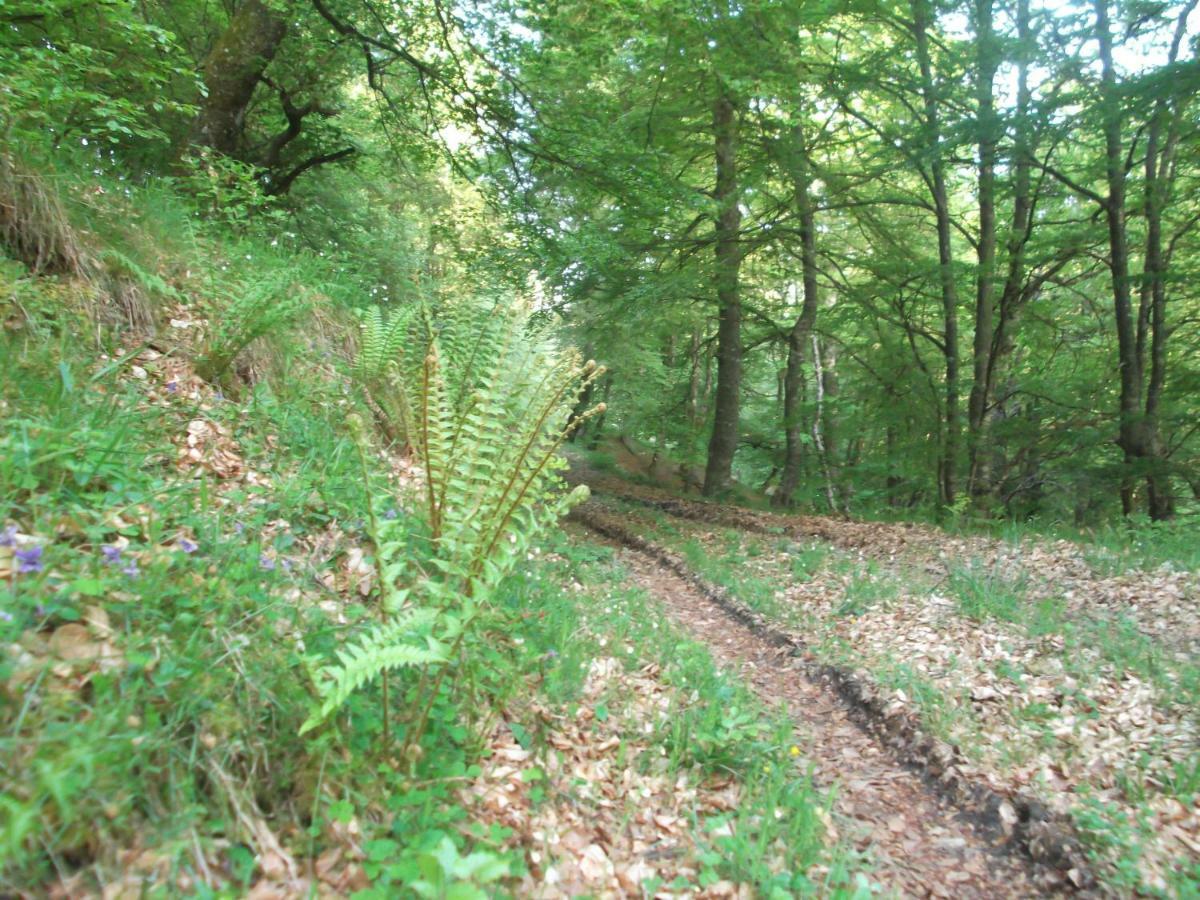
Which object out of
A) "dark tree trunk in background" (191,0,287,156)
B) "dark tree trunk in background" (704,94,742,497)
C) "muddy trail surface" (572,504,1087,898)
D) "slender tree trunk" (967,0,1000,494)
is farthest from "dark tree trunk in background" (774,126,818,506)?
"muddy trail surface" (572,504,1087,898)

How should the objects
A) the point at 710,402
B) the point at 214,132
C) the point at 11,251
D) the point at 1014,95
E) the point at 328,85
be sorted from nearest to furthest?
1. the point at 11,251
2. the point at 214,132
3. the point at 1014,95
4. the point at 328,85
5. the point at 710,402

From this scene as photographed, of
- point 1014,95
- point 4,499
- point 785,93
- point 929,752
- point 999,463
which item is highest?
point 1014,95

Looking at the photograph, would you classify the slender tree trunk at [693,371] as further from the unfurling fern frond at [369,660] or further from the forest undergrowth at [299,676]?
the unfurling fern frond at [369,660]

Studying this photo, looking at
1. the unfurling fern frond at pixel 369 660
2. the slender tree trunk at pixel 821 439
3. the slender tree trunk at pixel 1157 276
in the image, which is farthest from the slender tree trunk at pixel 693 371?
the unfurling fern frond at pixel 369 660

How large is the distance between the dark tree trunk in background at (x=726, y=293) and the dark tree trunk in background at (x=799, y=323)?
1.13m

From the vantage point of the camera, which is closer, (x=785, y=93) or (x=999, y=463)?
(x=785, y=93)

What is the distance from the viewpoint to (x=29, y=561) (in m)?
2.18

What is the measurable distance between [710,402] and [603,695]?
18176 mm

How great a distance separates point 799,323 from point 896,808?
11.5 meters

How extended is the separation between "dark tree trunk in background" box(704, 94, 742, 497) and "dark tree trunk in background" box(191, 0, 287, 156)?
6.14m

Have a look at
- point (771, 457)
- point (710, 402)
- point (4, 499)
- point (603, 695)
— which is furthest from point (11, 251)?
point (710, 402)

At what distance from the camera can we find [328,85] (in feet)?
36.1

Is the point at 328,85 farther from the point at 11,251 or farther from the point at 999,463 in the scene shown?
the point at 999,463

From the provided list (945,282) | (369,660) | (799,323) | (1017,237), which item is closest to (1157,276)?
(1017,237)
